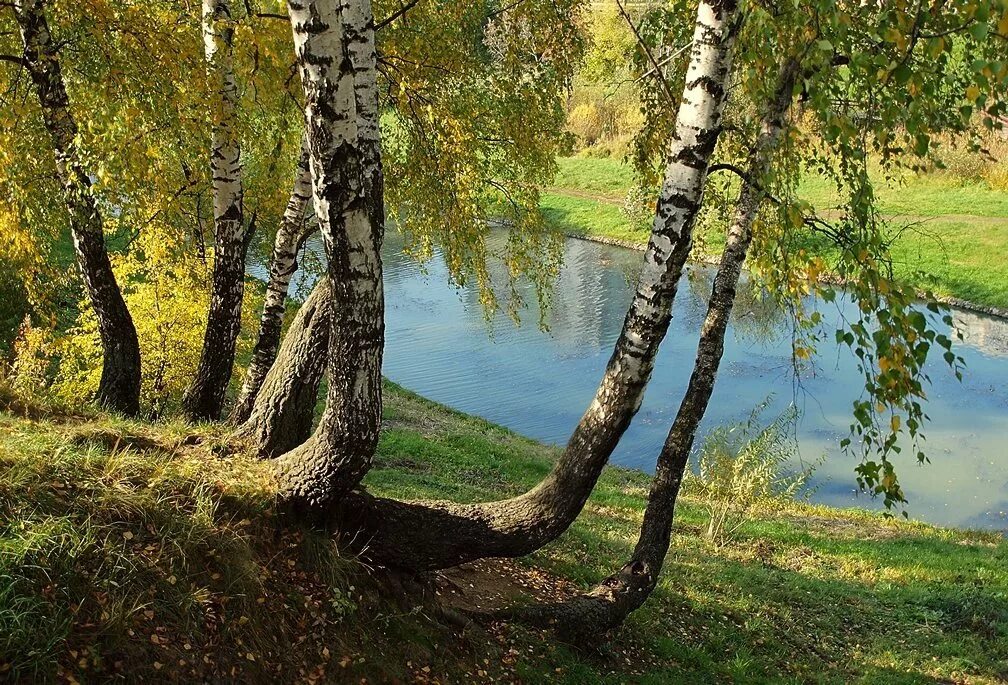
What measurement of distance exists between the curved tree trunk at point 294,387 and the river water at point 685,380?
9218 millimetres

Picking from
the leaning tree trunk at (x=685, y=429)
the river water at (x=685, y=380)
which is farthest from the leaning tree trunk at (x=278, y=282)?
the river water at (x=685, y=380)

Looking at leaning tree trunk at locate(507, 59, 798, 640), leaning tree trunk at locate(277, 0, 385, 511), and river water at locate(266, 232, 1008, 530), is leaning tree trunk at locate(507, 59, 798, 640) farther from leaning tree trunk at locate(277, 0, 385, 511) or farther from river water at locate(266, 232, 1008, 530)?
river water at locate(266, 232, 1008, 530)

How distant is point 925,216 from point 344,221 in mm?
33047

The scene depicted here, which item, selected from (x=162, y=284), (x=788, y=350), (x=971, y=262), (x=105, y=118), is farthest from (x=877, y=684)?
(x=971, y=262)

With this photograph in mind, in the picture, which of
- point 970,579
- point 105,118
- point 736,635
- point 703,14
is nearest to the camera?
point 703,14

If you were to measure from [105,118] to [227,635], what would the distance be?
12.0ft

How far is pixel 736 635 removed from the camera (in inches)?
292

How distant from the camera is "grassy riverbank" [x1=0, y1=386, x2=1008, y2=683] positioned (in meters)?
3.73

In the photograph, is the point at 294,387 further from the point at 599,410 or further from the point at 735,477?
the point at 735,477

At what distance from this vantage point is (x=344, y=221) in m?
4.13

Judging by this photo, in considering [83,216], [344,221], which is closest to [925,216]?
[83,216]

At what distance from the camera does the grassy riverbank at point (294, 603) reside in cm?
373

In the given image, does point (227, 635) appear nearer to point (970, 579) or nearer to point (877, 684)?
point (877, 684)

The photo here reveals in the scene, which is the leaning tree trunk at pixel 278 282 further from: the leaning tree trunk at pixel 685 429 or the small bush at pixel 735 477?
the small bush at pixel 735 477
